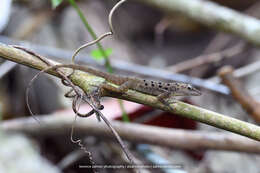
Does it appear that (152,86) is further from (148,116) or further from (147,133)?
(148,116)

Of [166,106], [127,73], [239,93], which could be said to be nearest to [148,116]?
[239,93]

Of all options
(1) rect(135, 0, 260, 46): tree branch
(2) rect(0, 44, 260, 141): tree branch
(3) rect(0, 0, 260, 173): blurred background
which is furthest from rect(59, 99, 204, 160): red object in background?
(2) rect(0, 44, 260, 141): tree branch

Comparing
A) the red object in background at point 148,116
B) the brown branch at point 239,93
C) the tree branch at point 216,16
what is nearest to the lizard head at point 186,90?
the brown branch at point 239,93

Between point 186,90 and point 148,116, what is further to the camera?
point 148,116

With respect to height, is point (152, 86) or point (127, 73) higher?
point (127, 73)

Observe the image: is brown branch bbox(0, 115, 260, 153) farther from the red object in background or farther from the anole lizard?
the anole lizard

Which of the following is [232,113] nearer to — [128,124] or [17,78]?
[128,124]

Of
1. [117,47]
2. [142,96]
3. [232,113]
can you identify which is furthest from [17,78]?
[142,96]
